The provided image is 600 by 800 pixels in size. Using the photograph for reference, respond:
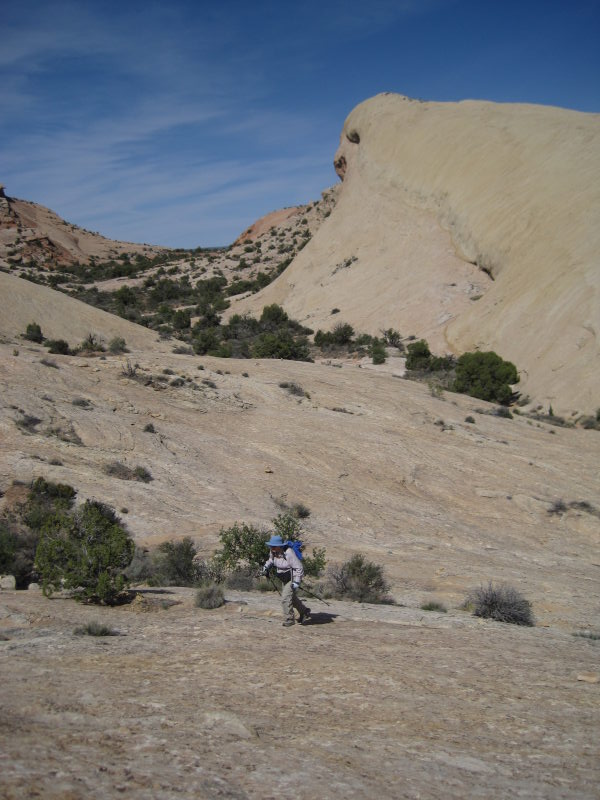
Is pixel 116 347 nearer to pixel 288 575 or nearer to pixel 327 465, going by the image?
pixel 327 465

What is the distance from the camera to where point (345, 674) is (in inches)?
239

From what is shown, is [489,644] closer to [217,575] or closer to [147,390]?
[217,575]

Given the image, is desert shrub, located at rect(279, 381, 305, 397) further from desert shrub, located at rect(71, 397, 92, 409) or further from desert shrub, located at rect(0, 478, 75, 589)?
desert shrub, located at rect(0, 478, 75, 589)

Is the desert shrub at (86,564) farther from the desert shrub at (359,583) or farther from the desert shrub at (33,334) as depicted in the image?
the desert shrub at (33,334)

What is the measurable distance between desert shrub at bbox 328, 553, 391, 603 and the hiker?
2.13 m

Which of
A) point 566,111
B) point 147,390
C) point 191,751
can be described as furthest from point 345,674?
point 566,111

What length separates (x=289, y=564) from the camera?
7.95 m

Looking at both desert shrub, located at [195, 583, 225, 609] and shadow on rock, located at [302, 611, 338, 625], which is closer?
shadow on rock, located at [302, 611, 338, 625]

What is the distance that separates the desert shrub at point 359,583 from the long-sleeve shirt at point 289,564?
246 cm

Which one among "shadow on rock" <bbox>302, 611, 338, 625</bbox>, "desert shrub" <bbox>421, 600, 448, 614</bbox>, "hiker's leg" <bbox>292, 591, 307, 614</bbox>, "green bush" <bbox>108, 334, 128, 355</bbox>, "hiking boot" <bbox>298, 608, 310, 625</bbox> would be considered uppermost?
"green bush" <bbox>108, 334, 128, 355</bbox>

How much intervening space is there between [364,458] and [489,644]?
35.0 feet

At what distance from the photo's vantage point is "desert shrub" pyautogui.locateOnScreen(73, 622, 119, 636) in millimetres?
6750

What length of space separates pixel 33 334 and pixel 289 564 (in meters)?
19.1

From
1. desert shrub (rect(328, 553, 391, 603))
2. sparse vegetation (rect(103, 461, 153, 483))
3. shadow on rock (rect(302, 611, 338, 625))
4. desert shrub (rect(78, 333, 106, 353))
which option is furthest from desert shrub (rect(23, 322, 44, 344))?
shadow on rock (rect(302, 611, 338, 625))
